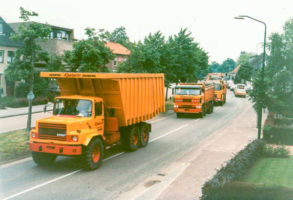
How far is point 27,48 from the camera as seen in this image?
18.8 meters

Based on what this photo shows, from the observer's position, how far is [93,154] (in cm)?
1209

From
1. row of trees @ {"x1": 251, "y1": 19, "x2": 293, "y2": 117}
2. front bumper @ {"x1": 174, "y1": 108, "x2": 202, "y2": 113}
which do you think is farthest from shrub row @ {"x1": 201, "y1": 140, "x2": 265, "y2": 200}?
front bumper @ {"x1": 174, "y1": 108, "x2": 202, "y2": 113}

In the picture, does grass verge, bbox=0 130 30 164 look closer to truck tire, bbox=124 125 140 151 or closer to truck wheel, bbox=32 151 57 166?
truck wheel, bbox=32 151 57 166

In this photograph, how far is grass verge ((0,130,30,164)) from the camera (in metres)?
13.4

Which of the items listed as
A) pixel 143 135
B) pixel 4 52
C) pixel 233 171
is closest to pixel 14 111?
pixel 4 52

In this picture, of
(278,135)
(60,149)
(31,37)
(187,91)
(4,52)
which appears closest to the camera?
(60,149)

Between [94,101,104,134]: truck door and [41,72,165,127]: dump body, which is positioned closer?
[94,101,104,134]: truck door

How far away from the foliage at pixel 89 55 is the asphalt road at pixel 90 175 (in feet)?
25.0

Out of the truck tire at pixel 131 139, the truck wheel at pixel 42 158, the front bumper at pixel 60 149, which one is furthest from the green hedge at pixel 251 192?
the truck tire at pixel 131 139

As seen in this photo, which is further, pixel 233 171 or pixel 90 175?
pixel 90 175

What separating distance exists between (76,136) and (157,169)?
317 centimetres

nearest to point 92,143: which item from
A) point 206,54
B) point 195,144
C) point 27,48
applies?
point 195,144

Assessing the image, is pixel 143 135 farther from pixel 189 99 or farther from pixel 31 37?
pixel 189 99

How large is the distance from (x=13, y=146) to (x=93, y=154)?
4.69 m
